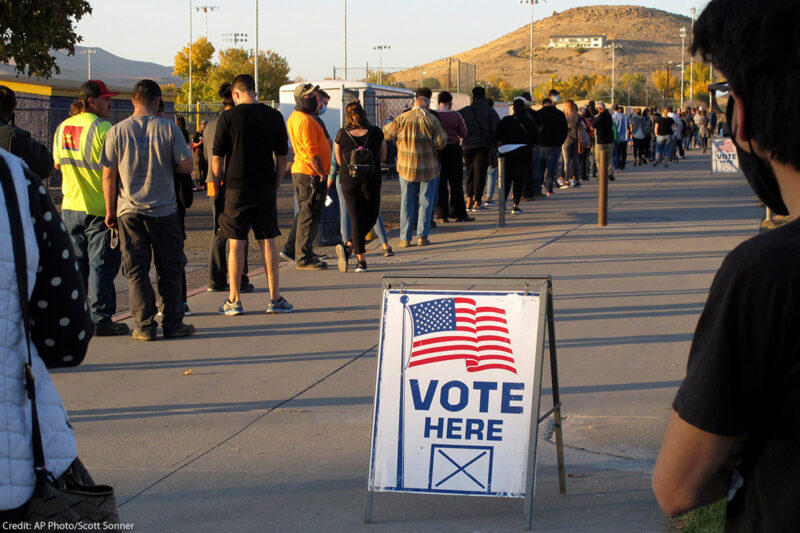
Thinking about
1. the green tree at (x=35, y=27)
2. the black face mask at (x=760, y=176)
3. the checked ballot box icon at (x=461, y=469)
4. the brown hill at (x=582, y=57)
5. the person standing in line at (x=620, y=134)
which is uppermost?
the brown hill at (x=582, y=57)

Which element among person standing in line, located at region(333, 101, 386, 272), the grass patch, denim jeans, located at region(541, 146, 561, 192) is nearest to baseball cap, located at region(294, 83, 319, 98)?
person standing in line, located at region(333, 101, 386, 272)

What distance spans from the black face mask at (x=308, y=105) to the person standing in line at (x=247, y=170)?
1.90m

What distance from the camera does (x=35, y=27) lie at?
1859 cm

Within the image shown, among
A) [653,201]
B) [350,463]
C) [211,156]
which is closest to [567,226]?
[653,201]

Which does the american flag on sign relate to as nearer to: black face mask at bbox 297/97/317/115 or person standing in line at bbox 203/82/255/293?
person standing in line at bbox 203/82/255/293

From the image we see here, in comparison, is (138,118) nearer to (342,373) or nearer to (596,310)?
(342,373)

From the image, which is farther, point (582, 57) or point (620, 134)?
point (582, 57)

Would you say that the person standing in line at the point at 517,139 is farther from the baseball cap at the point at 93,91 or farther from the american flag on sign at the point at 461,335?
the american flag on sign at the point at 461,335

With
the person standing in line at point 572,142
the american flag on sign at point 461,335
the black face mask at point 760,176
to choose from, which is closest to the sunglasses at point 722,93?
the black face mask at point 760,176

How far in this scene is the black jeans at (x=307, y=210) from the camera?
1048cm

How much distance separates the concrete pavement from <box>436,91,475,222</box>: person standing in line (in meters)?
3.28

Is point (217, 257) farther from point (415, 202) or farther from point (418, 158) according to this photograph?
point (415, 202)

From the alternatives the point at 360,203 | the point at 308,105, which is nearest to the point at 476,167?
the point at 360,203

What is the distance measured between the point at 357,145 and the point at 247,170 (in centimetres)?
242
